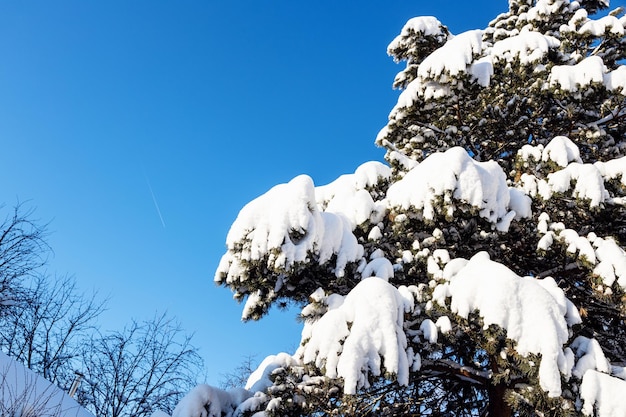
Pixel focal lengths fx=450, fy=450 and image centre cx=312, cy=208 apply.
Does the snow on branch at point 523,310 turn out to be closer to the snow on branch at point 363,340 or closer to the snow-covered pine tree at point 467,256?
the snow-covered pine tree at point 467,256

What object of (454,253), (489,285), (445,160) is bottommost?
(489,285)

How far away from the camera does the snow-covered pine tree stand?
3.78 m

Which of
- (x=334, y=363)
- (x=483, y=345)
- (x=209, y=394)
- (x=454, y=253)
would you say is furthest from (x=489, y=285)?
(x=209, y=394)

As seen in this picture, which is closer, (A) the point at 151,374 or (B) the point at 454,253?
(B) the point at 454,253

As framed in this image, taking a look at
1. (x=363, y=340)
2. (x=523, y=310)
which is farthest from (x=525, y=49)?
(x=363, y=340)

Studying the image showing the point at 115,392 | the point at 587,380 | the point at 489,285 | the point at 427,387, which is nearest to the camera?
the point at 587,380

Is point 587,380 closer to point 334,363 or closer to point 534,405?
point 534,405

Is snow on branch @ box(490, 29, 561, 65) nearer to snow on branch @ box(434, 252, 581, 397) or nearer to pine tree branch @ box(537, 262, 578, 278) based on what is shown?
pine tree branch @ box(537, 262, 578, 278)

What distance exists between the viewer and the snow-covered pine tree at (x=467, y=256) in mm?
3781

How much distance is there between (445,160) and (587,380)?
247 centimetres

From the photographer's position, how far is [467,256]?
590 centimetres

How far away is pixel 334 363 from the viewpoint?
388 centimetres

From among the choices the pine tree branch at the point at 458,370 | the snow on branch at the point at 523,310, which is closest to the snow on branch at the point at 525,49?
the snow on branch at the point at 523,310

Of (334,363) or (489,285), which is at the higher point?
(489,285)
